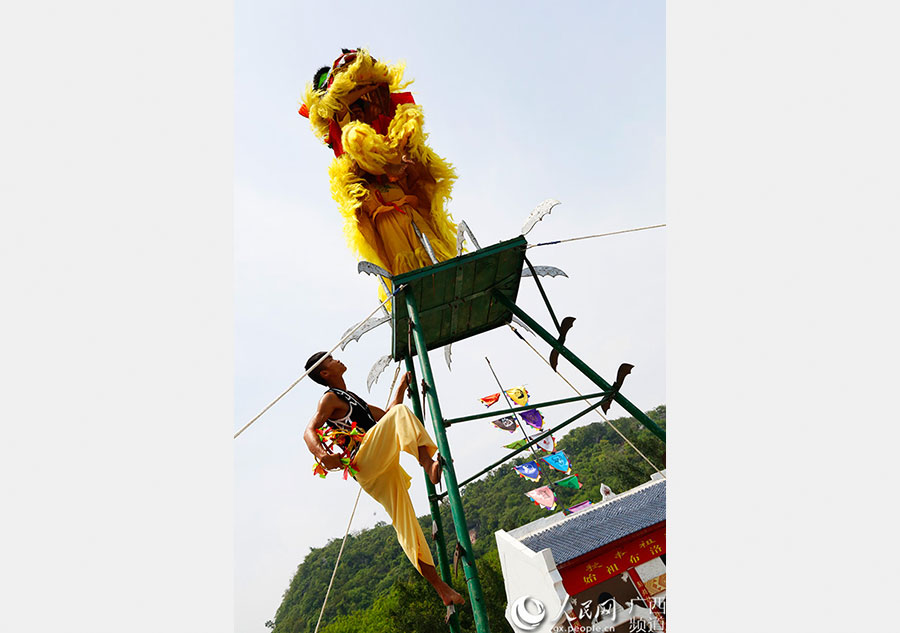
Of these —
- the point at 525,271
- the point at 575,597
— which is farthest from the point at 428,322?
the point at 575,597

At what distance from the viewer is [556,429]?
4094 mm

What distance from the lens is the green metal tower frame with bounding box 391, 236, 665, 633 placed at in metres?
4.01

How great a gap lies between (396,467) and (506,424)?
5.98 meters

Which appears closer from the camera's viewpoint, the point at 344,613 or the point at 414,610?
the point at 414,610

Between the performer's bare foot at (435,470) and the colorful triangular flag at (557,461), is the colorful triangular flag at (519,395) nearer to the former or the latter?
the colorful triangular flag at (557,461)

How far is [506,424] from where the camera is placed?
30.7 feet

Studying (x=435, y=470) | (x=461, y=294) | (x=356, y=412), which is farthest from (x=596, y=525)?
(x=435, y=470)

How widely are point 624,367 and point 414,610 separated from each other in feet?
52.7

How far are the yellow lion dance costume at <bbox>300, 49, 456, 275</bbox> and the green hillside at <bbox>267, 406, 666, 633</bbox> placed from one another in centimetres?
1474

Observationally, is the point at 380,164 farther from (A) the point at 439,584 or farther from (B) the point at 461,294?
(A) the point at 439,584

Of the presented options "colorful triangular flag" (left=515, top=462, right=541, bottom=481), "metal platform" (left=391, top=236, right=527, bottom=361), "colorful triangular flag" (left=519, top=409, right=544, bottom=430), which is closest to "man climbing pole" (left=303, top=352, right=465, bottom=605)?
"metal platform" (left=391, top=236, right=527, bottom=361)

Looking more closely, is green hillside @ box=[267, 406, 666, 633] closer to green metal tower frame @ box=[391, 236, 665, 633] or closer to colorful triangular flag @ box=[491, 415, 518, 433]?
colorful triangular flag @ box=[491, 415, 518, 433]

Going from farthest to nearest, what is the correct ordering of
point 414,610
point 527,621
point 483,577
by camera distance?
point 483,577 → point 414,610 → point 527,621

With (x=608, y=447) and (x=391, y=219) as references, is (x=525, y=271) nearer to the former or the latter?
(x=391, y=219)
